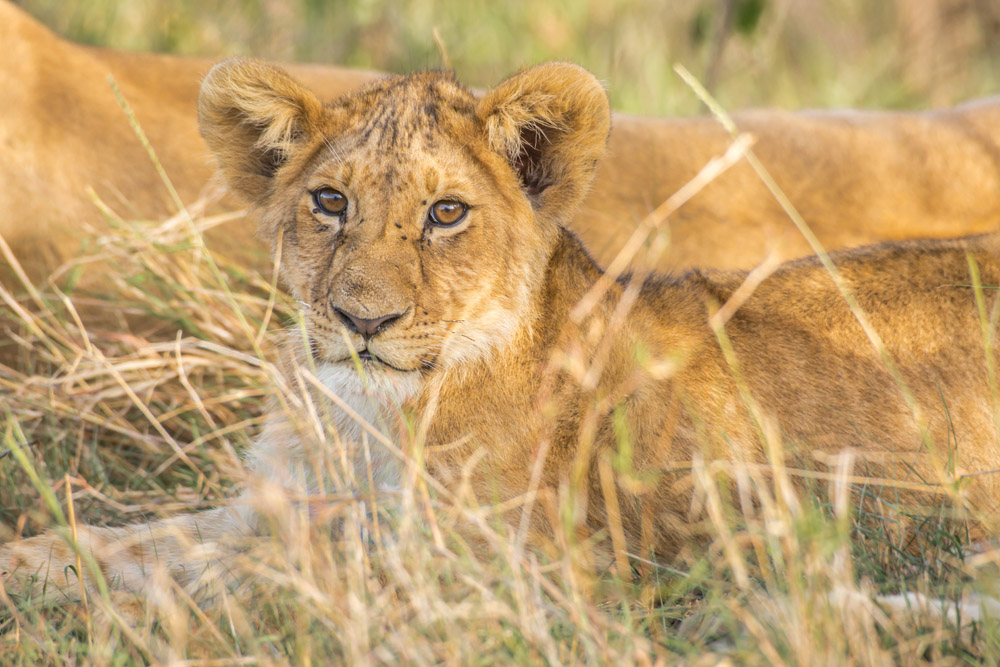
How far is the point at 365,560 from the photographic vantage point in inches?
73.1

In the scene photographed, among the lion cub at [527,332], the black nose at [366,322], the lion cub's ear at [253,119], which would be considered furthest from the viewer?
the lion cub's ear at [253,119]

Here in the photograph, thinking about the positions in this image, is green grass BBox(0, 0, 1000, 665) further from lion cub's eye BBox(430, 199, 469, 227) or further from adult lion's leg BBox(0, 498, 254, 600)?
lion cub's eye BBox(430, 199, 469, 227)

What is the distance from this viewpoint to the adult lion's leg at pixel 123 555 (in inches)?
88.9

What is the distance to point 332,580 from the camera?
66.7 inches

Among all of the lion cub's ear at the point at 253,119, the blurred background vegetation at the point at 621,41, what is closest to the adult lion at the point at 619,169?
the lion cub's ear at the point at 253,119

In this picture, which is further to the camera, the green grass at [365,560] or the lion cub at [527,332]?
the lion cub at [527,332]

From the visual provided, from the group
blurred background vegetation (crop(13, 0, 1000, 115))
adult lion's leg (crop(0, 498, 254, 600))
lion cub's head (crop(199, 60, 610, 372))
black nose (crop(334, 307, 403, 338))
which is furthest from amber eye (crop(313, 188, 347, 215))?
blurred background vegetation (crop(13, 0, 1000, 115))

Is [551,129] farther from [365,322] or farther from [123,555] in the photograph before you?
[123,555]

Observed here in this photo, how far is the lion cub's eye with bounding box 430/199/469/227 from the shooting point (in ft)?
7.29

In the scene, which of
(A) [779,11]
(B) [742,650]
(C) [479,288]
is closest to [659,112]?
(A) [779,11]

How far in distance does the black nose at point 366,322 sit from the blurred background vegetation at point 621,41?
3303 mm

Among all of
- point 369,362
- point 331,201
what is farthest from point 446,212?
point 369,362

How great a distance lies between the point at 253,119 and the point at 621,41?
4778mm

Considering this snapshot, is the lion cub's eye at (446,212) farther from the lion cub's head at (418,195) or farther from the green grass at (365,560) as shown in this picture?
the green grass at (365,560)
